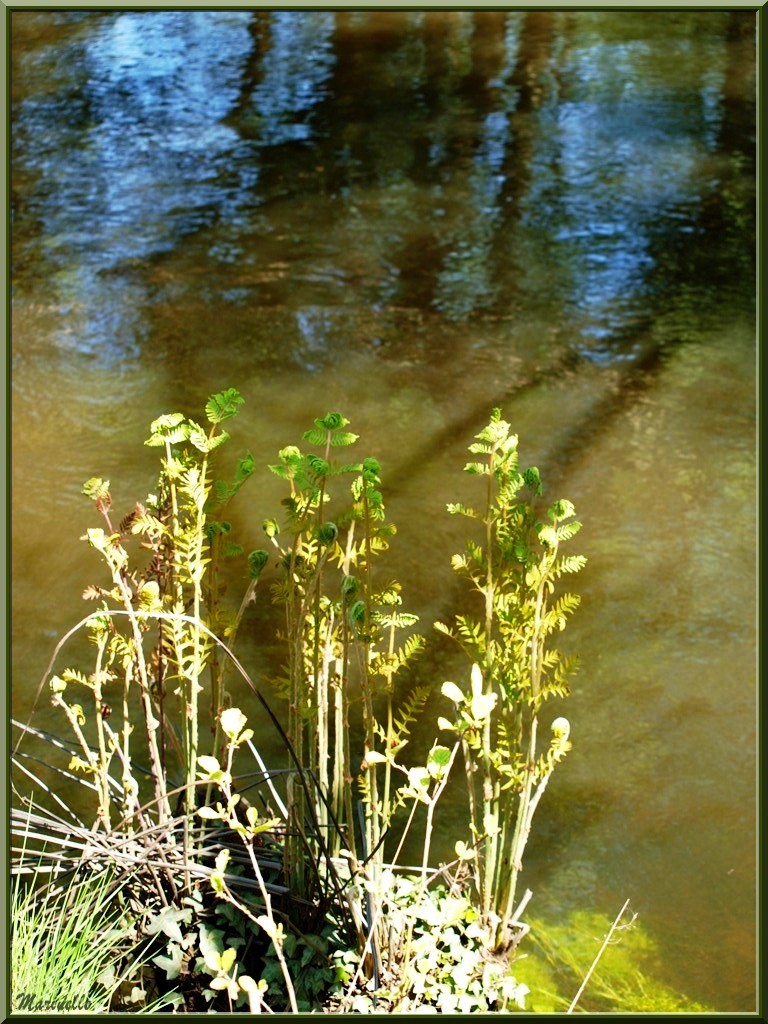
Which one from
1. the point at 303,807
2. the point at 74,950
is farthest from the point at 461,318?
the point at 74,950

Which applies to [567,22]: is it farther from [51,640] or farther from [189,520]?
[189,520]

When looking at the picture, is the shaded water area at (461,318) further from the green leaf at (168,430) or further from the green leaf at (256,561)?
the green leaf at (168,430)

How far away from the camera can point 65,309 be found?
14.4 ft

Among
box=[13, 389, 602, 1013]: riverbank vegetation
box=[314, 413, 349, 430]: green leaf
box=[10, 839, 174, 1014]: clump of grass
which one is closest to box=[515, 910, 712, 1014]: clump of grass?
box=[13, 389, 602, 1013]: riverbank vegetation

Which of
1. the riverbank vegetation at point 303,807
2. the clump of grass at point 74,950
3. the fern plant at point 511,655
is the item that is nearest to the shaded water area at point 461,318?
the fern plant at point 511,655

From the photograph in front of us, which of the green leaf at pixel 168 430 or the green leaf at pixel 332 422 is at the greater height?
the green leaf at pixel 332 422

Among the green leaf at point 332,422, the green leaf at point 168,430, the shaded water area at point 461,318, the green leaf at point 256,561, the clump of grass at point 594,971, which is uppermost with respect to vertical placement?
the green leaf at point 332,422

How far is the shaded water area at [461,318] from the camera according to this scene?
2596mm

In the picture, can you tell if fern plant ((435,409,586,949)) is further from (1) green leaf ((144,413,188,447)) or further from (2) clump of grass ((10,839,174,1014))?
(2) clump of grass ((10,839,174,1014))

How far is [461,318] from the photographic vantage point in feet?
14.1

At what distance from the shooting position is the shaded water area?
8.52ft

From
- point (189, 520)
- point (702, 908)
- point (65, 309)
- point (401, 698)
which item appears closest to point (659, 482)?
point (401, 698)

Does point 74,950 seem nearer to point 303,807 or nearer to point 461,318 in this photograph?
point 303,807

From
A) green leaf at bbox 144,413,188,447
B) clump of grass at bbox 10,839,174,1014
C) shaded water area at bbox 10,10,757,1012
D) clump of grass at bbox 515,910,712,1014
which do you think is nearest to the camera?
clump of grass at bbox 10,839,174,1014
